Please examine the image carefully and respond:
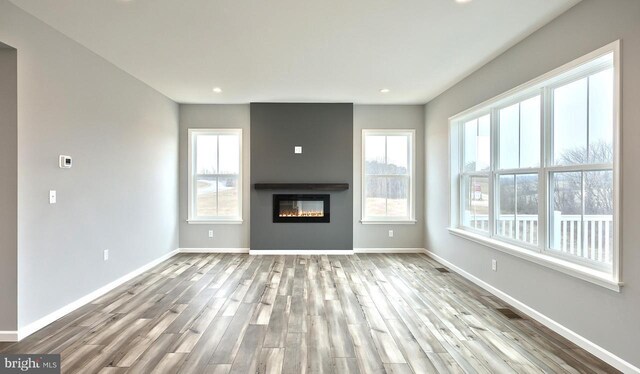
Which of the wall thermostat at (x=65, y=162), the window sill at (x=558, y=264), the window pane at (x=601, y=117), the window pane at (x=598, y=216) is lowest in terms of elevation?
the window sill at (x=558, y=264)

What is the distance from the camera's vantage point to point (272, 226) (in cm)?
555

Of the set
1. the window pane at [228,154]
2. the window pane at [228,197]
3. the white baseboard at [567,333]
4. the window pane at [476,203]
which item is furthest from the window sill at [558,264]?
the window pane at [228,154]

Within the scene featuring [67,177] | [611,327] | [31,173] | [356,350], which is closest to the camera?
[611,327]

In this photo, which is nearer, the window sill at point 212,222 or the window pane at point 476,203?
the window pane at point 476,203

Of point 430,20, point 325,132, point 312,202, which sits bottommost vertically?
point 312,202

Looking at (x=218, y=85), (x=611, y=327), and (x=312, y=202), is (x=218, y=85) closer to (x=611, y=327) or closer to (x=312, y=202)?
(x=312, y=202)

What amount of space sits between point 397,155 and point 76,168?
480cm

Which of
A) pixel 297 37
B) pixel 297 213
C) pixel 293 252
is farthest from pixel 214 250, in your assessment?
pixel 297 37

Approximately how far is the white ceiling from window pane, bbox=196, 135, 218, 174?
1.37 meters

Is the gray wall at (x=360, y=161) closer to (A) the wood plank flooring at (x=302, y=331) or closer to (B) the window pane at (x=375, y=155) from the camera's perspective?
(B) the window pane at (x=375, y=155)

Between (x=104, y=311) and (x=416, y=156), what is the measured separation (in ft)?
16.8

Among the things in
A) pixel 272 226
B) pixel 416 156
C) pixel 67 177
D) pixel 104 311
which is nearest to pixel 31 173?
pixel 67 177

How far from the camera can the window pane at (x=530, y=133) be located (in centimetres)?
305

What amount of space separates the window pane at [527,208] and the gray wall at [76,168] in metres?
4.66
